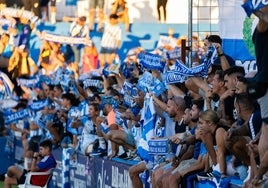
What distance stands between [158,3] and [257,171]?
1885 cm

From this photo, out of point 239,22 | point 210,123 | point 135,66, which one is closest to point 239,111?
point 210,123

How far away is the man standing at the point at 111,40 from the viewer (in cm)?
2531

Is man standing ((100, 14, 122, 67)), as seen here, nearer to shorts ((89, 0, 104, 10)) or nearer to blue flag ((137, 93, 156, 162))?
shorts ((89, 0, 104, 10))

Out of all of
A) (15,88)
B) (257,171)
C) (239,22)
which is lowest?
(15,88)

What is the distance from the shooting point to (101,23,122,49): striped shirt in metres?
25.4

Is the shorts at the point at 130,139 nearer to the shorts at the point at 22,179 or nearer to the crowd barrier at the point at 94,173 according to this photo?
the crowd barrier at the point at 94,173

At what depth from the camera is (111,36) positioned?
83.3 ft

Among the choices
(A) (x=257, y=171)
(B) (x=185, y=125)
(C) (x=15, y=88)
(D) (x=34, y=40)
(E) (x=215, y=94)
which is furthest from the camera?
(D) (x=34, y=40)

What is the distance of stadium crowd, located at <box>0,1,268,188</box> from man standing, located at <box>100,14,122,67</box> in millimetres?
4015

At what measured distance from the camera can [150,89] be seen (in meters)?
12.0

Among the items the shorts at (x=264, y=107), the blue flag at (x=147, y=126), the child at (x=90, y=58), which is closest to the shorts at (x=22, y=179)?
the blue flag at (x=147, y=126)

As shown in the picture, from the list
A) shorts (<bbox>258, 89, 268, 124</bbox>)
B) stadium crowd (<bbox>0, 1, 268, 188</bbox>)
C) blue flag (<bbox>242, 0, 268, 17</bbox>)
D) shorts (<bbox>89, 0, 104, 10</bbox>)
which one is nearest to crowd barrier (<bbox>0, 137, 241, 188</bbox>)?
stadium crowd (<bbox>0, 1, 268, 188</bbox>)

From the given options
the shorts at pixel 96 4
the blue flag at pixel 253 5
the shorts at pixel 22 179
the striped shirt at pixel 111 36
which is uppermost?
the blue flag at pixel 253 5

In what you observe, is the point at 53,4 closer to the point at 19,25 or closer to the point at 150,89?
the point at 19,25
